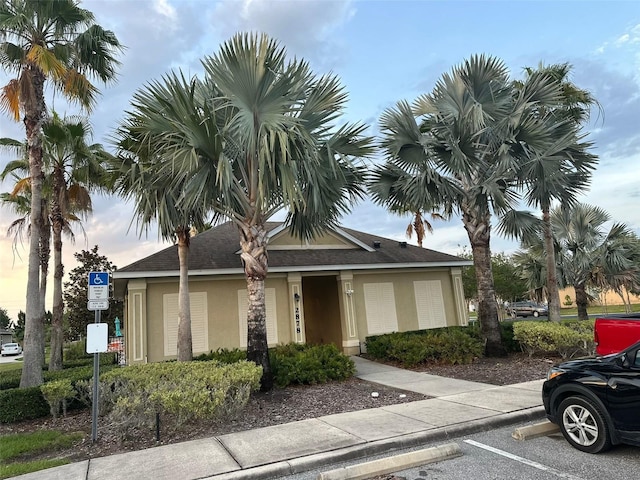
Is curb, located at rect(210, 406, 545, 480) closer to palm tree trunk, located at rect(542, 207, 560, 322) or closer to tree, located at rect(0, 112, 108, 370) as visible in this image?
palm tree trunk, located at rect(542, 207, 560, 322)

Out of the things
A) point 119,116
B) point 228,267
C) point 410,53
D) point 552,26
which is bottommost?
point 228,267

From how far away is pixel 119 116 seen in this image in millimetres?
9398

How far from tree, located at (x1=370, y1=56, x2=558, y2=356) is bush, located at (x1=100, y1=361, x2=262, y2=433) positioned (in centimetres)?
736

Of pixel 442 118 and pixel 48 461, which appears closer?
pixel 48 461

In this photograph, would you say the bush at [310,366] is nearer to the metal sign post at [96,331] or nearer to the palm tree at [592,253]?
the metal sign post at [96,331]

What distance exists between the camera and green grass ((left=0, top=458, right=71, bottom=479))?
490 centimetres

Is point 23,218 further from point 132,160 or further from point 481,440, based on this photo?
point 481,440

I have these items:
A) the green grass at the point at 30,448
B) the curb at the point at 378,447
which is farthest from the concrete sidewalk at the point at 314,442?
the green grass at the point at 30,448

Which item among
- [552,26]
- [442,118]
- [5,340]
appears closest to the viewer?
[552,26]

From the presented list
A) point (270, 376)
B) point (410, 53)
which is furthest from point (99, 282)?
point (410, 53)

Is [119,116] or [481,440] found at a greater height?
[119,116]

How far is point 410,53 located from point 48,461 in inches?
469

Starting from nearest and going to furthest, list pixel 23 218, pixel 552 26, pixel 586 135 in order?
pixel 552 26 → pixel 586 135 → pixel 23 218

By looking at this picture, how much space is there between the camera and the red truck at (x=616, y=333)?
771cm
